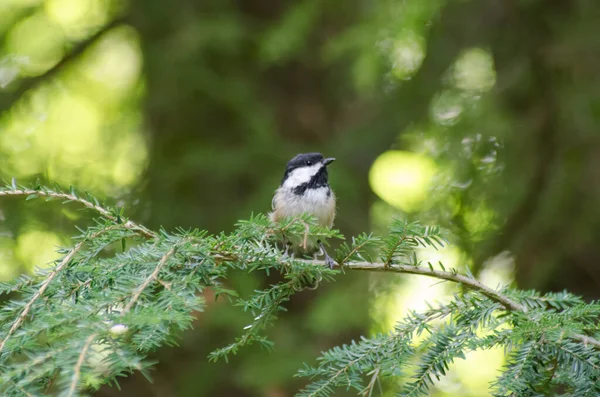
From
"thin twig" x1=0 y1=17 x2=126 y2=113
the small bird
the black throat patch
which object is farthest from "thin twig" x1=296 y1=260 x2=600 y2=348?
"thin twig" x1=0 y1=17 x2=126 y2=113

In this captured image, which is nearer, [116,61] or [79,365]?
[79,365]

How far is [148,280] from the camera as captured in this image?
1.48 metres

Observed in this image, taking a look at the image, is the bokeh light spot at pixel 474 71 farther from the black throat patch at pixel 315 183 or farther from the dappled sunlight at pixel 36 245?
the dappled sunlight at pixel 36 245

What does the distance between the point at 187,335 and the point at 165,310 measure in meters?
3.31

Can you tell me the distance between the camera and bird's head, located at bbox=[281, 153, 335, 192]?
3.59 m

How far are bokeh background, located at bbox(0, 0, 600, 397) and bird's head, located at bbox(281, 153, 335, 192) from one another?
523 mm

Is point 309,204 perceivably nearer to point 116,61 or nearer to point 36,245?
point 36,245

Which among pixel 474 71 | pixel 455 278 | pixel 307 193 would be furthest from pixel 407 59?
pixel 455 278

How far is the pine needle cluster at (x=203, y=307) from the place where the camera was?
4.20ft

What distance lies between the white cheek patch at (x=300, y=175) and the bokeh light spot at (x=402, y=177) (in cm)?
79

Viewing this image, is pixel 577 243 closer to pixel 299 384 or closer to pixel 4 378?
pixel 299 384

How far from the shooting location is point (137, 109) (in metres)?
4.98

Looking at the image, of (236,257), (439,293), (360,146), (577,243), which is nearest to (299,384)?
(439,293)

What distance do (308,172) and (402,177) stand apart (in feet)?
6.49
